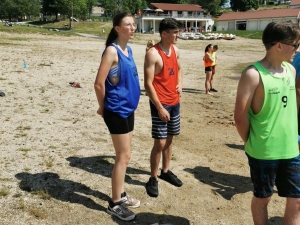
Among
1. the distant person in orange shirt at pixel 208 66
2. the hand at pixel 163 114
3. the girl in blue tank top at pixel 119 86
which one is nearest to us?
the girl in blue tank top at pixel 119 86

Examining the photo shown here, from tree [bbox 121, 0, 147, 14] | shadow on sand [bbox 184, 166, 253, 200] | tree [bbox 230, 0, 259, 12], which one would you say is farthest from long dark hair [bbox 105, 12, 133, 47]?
tree [bbox 230, 0, 259, 12]

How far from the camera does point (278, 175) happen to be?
111 inches

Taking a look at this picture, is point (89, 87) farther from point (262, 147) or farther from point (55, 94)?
point (262, 147)

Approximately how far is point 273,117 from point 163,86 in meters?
1.73

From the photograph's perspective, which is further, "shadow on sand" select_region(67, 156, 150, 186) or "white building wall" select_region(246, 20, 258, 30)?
"white building wall" select_region(246, 20, 258, 30)

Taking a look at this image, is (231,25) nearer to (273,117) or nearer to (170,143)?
(170,143)

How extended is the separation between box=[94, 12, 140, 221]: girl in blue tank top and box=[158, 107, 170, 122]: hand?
49 centimetres

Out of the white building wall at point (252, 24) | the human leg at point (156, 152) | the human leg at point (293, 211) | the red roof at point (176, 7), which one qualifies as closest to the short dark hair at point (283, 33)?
the human leg at point (293, 211)

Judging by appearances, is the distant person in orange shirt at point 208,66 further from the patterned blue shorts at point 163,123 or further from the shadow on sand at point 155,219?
the shadow on sand at point 155,219

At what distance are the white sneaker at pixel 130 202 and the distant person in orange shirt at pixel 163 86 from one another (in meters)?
0.32

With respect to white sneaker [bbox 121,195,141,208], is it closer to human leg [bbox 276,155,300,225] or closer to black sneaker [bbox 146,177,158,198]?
black sneaker [bbox 146,177,158,198]

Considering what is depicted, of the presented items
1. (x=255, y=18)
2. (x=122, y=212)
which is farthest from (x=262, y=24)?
(x=122, y=212)

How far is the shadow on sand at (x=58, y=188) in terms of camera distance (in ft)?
13.1

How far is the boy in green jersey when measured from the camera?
2547mm
